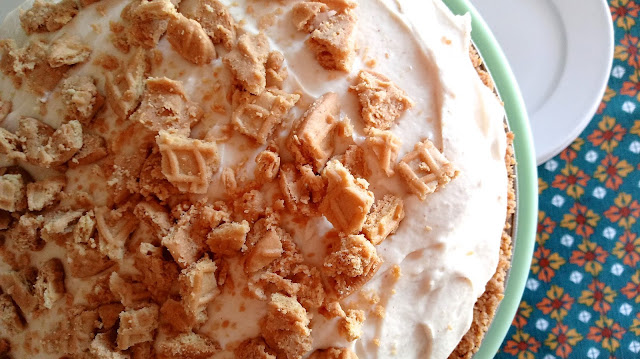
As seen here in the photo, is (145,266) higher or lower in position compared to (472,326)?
higher

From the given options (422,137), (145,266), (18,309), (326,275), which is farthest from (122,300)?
(422,137)

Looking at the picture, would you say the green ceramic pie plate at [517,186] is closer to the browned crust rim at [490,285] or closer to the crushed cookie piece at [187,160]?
the browned crust rim at [490,285]

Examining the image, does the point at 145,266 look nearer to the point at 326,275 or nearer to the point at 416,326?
the point at 326,275

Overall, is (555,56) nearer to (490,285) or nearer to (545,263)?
(545,263)

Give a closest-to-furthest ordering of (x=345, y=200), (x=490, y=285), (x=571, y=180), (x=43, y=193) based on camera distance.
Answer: (x=345, y=200) → (x=43, y=193) → (x=490, y=285) → (x=571, y=180)

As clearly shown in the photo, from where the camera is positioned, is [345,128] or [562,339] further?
[562,339]

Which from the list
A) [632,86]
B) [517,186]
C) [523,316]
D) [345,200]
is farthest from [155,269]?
[632,86]
